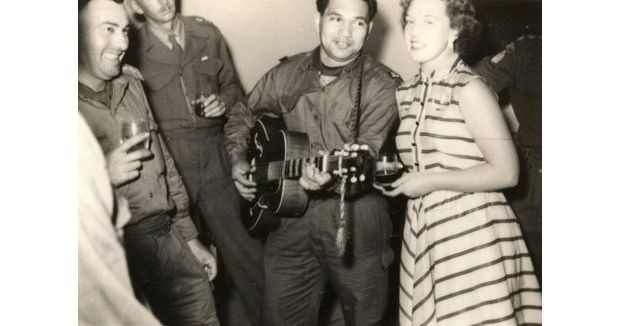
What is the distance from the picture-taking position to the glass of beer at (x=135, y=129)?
4.50 feet

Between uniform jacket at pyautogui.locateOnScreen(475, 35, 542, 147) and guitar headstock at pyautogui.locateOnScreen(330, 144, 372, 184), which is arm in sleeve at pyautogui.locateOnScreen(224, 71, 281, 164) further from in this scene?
uniform jacket at pyautogui.locateOnScreen(475, 35, 542, 147)

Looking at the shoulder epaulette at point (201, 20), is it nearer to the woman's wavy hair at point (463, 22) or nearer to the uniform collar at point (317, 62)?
the uniform collar at point (317, 62)

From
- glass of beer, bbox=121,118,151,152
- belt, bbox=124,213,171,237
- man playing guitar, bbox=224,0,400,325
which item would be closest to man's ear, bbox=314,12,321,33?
man playing guitar, bbox=224,0,400,325

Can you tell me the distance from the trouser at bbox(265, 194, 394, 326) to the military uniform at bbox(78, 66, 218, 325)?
0.58 ft

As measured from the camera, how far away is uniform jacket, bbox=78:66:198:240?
1354 millimetres

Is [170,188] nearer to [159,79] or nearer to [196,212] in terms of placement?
[196,212]

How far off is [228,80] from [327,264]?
A: 1.67ft

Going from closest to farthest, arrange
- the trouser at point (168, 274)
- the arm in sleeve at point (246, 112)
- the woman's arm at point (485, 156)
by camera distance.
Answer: the woman's arm at point (485, 156) < the trouser at point (168, 274) < the arm in sleeve at point (246, 112)

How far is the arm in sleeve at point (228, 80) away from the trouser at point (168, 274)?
0.32 metres

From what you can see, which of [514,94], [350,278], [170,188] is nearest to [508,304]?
[350,278]

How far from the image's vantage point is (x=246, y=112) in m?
1.54

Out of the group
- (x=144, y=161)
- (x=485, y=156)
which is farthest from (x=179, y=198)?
(x=485, y=156)

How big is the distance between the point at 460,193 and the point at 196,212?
0.62 metres

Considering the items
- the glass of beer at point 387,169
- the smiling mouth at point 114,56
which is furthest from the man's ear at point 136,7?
the glass of beer at point 387,169
